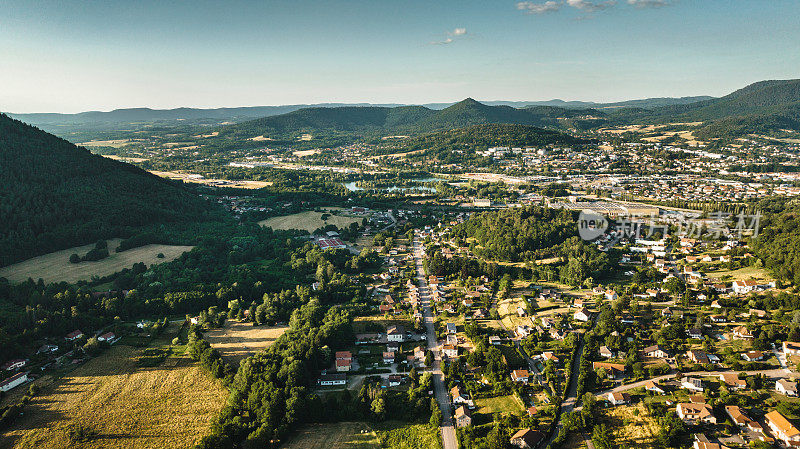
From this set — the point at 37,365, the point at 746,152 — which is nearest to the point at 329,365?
the point at 37,365

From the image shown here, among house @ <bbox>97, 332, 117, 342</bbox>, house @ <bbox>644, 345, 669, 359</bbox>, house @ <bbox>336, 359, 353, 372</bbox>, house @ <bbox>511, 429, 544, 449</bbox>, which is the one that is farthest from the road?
house @ <bbox>97, 332, 117, 342</bbox>

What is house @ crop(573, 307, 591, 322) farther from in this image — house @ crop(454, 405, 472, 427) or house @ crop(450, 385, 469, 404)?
house @ crop(454, 405, 472, 427)

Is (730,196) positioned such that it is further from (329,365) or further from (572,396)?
(329,365)

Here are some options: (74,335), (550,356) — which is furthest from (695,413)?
(74,335)

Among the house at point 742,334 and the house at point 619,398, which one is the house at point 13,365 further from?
the house at point 742,334

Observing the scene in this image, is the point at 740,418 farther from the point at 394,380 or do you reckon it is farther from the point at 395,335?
the point at 395,335

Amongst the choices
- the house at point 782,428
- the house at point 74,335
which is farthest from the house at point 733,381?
the house at point 74,335
